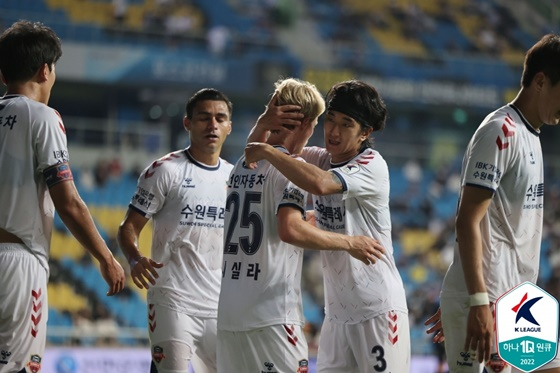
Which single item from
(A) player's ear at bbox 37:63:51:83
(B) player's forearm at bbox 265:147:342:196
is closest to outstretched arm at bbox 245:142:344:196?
(B) player's forearm at bbox 265:147:342:196

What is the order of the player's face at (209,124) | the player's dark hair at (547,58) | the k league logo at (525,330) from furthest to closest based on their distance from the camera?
the player's face at (209,124) → the k league logo at (525,330) → the player's dark hair at (547,58)

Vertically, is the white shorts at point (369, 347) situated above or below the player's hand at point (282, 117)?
below

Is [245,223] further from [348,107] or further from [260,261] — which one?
[348,107]

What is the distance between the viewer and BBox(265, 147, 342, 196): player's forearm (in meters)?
5.35

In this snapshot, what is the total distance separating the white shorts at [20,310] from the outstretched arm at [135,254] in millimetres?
1427

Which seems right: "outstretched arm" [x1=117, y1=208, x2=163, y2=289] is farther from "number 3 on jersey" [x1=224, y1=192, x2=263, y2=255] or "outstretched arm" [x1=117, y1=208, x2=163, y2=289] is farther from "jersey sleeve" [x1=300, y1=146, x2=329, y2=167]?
"jersey sleeve" [x1=300, y1=146, x2=329, y2=167]

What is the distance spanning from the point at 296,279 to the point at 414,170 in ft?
74.6

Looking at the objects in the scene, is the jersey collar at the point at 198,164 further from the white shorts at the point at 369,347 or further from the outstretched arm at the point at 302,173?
the white shorts at the point at 369,347

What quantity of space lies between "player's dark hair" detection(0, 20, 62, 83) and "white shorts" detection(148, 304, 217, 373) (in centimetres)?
251

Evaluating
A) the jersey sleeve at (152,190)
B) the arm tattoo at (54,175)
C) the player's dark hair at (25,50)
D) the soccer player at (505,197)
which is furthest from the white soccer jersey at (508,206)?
the jersey sleeve at (152,190)

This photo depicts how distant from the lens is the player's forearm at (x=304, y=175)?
5.35 meters

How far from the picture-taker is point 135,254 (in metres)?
6.95

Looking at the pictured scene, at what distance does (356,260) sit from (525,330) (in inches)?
43.5

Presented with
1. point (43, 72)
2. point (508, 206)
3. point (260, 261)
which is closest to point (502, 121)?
point (508, 206)
